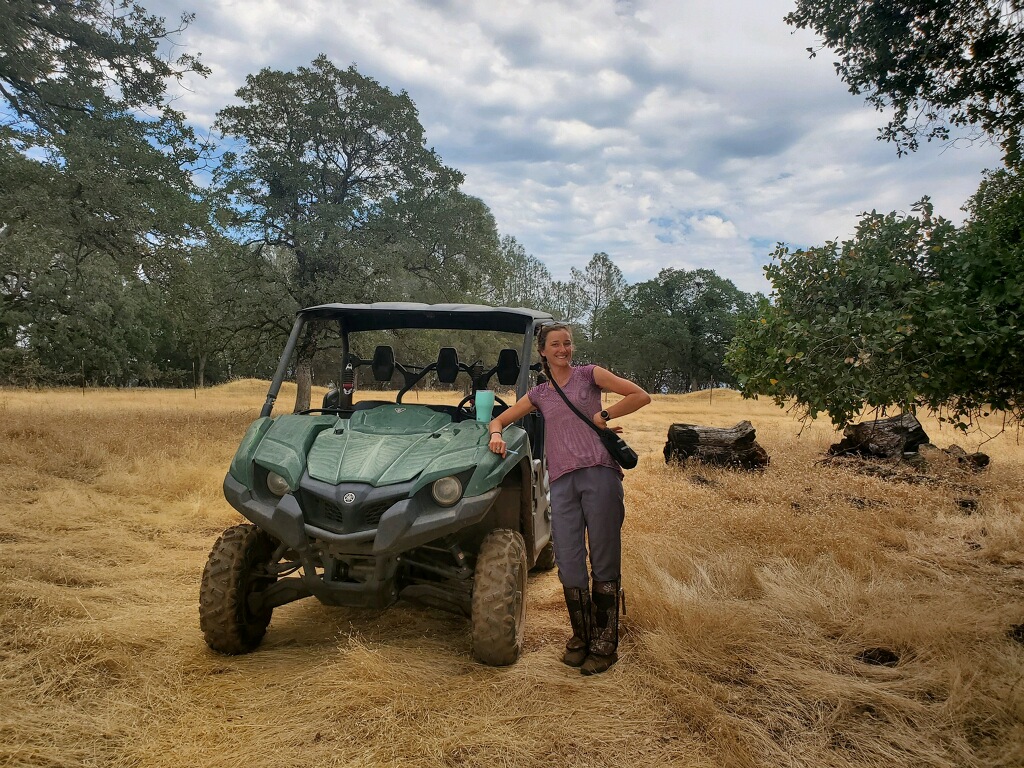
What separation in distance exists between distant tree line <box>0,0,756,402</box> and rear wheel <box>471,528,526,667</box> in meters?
4.68

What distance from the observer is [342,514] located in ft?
11.9

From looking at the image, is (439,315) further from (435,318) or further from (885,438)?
(885,438)

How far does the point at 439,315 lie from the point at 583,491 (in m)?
1.88

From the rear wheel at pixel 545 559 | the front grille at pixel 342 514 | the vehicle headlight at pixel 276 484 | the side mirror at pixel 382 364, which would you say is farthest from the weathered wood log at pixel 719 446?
the vehicle headlight at pixel 276 484

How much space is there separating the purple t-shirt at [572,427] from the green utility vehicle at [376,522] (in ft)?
0.83

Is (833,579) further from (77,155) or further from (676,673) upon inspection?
(77,155)

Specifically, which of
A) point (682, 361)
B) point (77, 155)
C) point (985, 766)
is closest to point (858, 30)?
point (985, 766)

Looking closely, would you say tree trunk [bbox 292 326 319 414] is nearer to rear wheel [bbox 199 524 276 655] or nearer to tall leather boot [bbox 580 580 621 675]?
rear wheel [bbox 199 524 276 655]

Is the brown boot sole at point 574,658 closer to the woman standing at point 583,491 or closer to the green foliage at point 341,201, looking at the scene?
the woman standing at point 583,491

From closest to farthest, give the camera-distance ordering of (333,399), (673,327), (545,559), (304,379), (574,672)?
(574,672), (333,399), (545,559), (304,379), (673,327)

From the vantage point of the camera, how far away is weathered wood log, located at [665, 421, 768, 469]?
36.9 feet

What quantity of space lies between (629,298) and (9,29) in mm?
45974

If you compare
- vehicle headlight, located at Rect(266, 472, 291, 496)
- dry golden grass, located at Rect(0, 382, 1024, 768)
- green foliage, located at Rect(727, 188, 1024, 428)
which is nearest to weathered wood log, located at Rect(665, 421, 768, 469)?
dry golden grass, located at Rect(0, 382, 1024, 768)

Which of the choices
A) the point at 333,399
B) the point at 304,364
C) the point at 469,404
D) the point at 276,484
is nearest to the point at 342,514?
the point at 276,484
